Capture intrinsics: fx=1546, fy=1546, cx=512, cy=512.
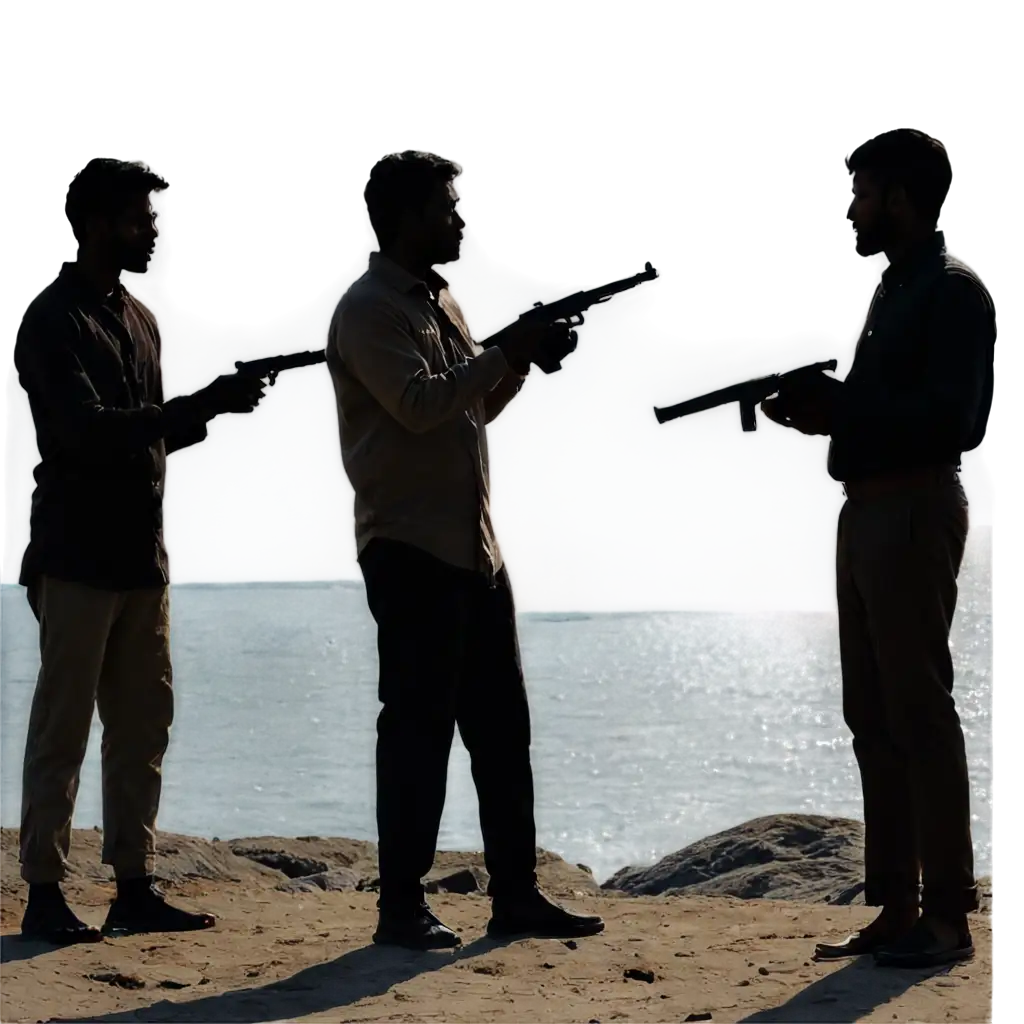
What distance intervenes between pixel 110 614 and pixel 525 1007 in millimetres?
1470

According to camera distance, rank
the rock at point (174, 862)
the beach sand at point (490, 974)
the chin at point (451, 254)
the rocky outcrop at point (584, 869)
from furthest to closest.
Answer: the rocky outcrop at point (584, 869) < the rock at point (174, 862) < the chin at point (451, 254) < the beach sand at point (490, 974)

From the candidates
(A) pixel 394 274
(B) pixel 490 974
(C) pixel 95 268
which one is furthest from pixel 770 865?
(C) pixel 95 268

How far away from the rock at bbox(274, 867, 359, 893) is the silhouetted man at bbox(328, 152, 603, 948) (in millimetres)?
1344

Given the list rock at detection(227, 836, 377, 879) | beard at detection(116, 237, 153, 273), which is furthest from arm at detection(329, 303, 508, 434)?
rock at detection(227, 836, 377, 879)

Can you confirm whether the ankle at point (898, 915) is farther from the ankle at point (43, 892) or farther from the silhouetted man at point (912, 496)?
the ankle at point (43, 892)

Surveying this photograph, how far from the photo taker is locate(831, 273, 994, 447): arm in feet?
10.5

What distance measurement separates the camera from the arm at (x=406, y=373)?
137 inches

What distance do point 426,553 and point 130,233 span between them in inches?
44.2

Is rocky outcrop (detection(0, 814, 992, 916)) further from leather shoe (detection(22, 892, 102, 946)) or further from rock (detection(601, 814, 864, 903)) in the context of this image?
leather shoe (detection(22, 892, 102, 946))

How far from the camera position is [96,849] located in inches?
201

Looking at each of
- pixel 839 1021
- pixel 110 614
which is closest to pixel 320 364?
pixel 110 614

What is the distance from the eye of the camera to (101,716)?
3963mm

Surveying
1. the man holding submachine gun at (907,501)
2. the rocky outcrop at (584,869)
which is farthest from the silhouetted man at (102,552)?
the man holding submachine gun at (907,501)

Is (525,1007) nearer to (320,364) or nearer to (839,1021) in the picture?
(839,1021)
